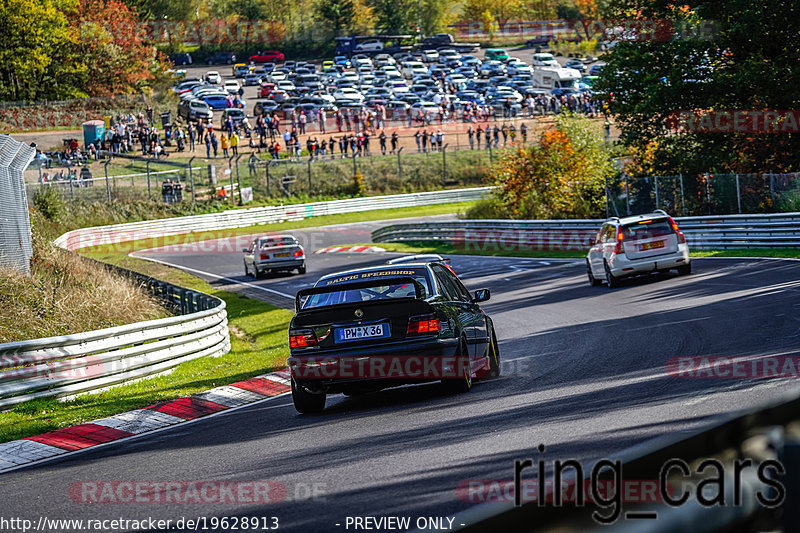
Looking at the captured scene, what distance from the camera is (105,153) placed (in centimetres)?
5669

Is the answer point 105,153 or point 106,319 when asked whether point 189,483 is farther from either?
point 105,153

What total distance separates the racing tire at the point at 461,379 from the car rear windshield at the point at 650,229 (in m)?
11.7

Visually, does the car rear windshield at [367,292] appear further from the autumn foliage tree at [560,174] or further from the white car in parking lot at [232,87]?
the white car in parking lot at [232,87]

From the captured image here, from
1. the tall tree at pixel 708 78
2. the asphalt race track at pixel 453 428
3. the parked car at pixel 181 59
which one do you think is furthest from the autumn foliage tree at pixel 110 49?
the asphalt race track at pixel 453 428

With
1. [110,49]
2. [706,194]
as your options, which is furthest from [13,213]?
[110,49]

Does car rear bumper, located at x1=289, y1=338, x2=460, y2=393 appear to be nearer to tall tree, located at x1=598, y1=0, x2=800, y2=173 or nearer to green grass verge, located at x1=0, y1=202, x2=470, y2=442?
green grass verge, located at x1=0, y1=202, x2=470, y2=442

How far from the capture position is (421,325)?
1001 centimetres

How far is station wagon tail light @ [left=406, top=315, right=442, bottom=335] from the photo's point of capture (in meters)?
10.0

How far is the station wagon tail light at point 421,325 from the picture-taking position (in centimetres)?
1000

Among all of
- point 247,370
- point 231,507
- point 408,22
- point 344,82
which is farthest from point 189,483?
point 408,22

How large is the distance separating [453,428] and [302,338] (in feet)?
8.17

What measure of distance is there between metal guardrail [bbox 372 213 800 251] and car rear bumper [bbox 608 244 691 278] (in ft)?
19.1

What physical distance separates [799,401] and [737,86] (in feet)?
105

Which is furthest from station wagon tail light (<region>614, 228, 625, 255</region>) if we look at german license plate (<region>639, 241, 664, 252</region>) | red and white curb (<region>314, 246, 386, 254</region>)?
red and white curb (<region>314, 246, 386, 254</region>)
